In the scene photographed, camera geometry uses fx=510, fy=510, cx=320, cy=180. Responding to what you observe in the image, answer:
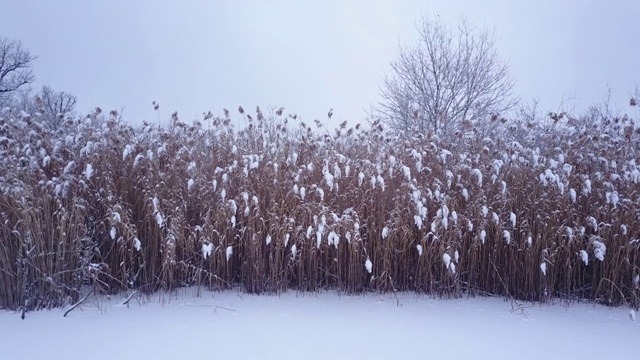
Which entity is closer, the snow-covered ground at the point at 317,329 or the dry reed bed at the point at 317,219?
the snow-covered ground at the point at 317,329

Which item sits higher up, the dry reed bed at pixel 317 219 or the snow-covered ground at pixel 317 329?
the dry reed bed at pixel 317 219

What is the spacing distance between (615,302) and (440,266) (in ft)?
5.19

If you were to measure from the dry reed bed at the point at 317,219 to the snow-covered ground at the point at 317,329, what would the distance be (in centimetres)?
22

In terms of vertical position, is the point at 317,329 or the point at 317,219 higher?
the point at 317,219

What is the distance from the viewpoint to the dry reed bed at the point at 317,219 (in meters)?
4.35

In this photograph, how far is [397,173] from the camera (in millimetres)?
5121

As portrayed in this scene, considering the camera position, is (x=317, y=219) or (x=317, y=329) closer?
(x=317, y=329)

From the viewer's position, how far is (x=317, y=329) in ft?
12.7

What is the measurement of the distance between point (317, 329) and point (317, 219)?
1.04 metres

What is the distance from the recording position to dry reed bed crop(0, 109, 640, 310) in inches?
171

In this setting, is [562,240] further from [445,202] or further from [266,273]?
[266,273]

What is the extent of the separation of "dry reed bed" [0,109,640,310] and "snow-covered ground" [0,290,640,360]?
22 centimetres

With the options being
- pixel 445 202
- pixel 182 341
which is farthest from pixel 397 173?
pixel 182 341

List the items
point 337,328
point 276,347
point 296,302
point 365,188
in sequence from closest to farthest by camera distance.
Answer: point 276,347
point 337,328
point 296,302
point 365,188
